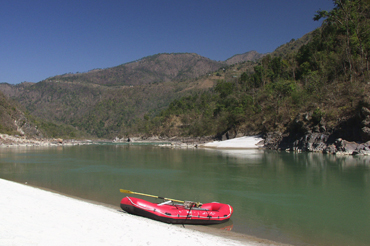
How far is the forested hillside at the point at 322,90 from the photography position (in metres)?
36.8

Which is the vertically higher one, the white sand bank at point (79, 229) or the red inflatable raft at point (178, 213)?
the white sand bank at point (79, 229)

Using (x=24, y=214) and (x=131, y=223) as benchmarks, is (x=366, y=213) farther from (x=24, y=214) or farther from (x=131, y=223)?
(x=24, y=214)

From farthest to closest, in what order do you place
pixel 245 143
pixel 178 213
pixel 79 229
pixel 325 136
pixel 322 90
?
pixel 245 143, pixel 322 90, pixel 325 136, pixel 178 213, pixel 79 229

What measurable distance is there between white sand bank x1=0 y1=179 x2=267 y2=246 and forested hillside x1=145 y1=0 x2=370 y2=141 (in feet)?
104

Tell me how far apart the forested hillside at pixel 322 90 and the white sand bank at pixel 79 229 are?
31.5 m

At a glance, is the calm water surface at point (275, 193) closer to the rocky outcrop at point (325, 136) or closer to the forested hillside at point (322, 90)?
the rocky outcrop at point (325, 136)

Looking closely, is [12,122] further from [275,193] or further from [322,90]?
[275,193]

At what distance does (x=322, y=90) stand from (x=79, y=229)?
4510cm

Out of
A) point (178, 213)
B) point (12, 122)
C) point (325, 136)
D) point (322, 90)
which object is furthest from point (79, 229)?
point (12, 122)

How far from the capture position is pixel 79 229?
7273mm

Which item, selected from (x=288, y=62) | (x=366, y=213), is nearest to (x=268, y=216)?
(x=366, y=213)

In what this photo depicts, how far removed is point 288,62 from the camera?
74875mm

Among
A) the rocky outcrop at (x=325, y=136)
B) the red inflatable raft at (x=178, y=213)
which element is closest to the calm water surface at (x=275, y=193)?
the red inflatable raft at (x=178, y=213)

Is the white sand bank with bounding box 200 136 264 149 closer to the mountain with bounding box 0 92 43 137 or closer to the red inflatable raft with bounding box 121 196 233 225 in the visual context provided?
the red inflatable raft with bounding box 121 196 233 225
